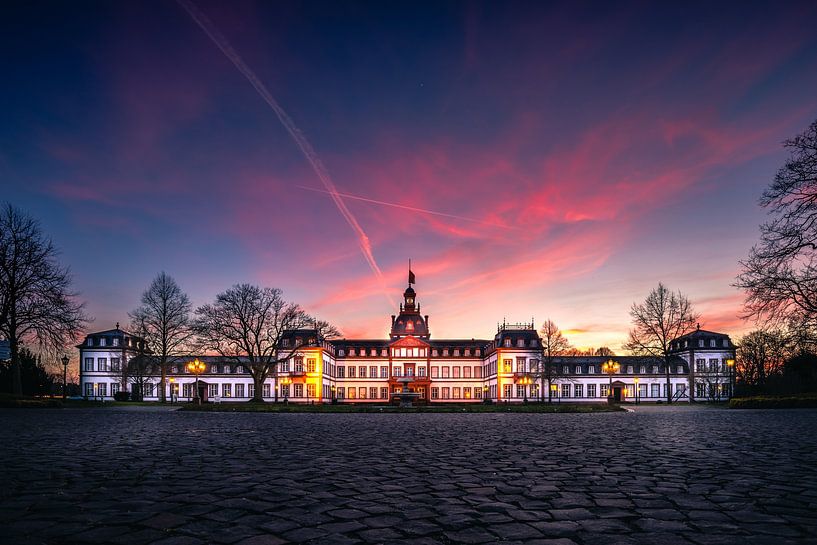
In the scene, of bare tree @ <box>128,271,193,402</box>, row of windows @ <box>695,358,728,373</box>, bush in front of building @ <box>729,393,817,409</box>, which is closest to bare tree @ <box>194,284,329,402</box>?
bare tree @ <box>128,271,193,402</box>

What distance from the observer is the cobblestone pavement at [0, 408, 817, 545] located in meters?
4.73

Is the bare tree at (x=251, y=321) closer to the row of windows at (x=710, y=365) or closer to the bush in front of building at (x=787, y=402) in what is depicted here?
the bush in front of building at (x=787, y=402)

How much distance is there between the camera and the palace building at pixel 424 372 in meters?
86.2

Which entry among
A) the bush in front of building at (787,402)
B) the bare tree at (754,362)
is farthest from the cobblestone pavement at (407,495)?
the bare tree at (754,362)

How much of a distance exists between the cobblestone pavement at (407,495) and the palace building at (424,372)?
2882 inches

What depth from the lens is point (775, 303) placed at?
77.3 feet

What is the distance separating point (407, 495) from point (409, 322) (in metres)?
97.8

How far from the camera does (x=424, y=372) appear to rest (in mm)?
98000

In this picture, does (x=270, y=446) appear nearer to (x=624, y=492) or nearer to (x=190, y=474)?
(x=190, y=474)

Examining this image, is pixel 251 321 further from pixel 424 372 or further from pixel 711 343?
pixel 711 343

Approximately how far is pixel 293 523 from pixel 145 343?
58185 mm

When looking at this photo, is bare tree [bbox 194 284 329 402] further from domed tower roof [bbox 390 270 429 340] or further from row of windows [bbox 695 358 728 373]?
row of windows [bbox 695 358 728 373]

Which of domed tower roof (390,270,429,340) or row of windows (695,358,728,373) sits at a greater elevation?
domed tower roof (390,270,429,340)

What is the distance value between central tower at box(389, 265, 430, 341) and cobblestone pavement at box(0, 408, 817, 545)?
299ft
